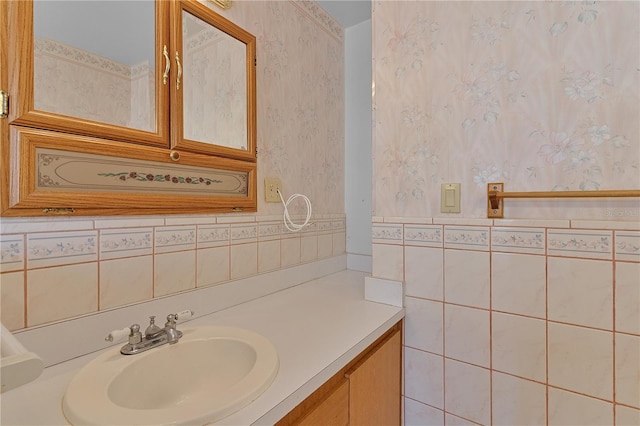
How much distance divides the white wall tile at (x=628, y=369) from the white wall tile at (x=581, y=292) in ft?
0.16

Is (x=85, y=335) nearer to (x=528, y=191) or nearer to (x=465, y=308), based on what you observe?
(x=465, y=308)

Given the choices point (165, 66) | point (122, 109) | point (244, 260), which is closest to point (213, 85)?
point (165, 66)

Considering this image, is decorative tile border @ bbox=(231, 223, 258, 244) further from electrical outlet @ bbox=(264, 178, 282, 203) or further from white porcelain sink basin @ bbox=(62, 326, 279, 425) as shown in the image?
white porcelain sink basin @ bbox=(62, 326, 279, 425)

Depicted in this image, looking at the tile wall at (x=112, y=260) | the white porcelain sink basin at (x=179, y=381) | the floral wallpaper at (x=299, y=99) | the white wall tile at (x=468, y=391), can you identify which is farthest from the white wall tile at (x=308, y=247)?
the white wall tile at (x=468, y=391)

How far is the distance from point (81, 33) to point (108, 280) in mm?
670

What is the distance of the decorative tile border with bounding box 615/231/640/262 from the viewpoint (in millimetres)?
812

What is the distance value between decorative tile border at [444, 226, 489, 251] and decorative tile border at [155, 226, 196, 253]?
895 mm

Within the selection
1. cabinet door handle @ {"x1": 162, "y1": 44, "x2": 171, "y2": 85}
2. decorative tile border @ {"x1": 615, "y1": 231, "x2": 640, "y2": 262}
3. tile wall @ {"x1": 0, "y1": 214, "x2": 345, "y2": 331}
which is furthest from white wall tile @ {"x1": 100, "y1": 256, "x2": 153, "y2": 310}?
decorative tile border @ {"x1": 615, "y1": 231, "x2": 640, "y2": 262}

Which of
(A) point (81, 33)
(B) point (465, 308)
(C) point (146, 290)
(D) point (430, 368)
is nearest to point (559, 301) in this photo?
(B) point (465, 308)

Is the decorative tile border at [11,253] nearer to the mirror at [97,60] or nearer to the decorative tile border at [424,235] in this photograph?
the mirror at [97,60]

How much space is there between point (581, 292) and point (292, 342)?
2.79ft

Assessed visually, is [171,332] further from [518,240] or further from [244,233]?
[518,240]

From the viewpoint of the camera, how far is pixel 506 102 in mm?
978

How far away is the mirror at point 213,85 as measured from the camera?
1.03m
